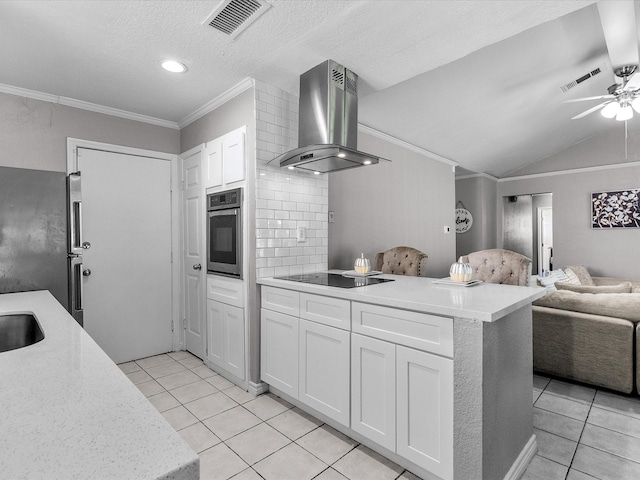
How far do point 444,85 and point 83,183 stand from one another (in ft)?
11.9

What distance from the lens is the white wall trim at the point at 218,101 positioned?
8.96 feet

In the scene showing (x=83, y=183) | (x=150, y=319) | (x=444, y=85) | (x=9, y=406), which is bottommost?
(x=150, y=319)

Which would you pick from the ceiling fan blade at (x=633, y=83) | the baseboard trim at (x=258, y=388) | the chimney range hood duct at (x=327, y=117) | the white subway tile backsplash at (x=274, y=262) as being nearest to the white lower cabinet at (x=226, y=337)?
the baseboard trim at (x=258, y=388)

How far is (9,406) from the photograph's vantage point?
697 millimetres

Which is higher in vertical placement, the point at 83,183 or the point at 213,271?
the point at 83,183

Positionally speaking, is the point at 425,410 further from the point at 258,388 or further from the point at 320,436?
the point at 258,388

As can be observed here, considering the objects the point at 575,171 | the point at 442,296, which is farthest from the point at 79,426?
Result: the point at 575,171

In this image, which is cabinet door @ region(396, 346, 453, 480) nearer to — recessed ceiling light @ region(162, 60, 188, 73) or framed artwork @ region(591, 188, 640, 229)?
recessed ceiling light @ region(162, 60, 188, 73)

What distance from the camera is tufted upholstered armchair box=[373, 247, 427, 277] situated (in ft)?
10.5

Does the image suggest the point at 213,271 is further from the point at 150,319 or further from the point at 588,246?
the point at 588,246

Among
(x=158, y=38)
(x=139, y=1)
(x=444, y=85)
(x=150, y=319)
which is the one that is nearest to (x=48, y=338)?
(x=139, y=1)

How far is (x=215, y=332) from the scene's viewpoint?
310 cm

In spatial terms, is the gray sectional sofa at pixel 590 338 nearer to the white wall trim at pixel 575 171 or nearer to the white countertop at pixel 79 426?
the white countertop at pixel 79 426

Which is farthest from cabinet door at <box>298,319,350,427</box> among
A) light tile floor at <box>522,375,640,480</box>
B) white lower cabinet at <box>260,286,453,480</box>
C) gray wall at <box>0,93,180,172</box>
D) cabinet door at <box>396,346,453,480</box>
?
gray wall at <box>0,93,180,172</box>
